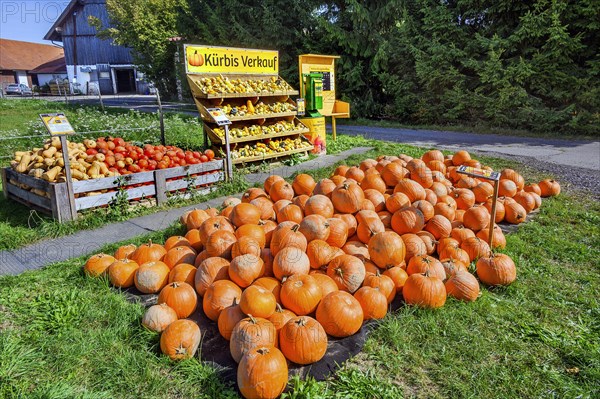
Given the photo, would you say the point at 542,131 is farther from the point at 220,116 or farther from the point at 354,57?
the point at 220,116

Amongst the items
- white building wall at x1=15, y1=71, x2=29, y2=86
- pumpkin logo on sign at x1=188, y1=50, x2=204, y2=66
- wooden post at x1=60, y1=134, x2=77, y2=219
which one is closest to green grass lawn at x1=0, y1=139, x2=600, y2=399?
wooden post at x1=60, y1=134, x2=77, y2=219

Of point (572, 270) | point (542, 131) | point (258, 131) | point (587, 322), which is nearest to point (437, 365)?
point (587, 322)

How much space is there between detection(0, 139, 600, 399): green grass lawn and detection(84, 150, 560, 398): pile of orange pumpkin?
0.17 metres

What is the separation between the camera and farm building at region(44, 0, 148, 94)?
4519 cm

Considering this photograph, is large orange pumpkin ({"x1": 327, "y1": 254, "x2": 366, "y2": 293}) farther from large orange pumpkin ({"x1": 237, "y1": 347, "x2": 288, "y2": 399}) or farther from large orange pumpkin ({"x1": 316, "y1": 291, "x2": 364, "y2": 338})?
large orange pumpkin ({"x1": 237, "y1": 347, "x2": 288, "y2": 399})

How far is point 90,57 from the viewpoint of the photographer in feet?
151

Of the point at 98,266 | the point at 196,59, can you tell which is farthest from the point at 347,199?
the point at 196,59

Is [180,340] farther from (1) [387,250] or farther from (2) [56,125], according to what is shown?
(2) [56,125]

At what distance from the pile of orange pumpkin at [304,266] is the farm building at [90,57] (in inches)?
1840

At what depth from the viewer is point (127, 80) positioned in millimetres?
47625

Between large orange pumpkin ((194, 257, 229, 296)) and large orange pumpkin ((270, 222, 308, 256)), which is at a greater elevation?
large orange pumpkin ((270, 222, 308, 256))

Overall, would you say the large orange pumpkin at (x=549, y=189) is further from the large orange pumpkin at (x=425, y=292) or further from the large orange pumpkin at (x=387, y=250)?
the large orange pumpkin at (x=425, y=292)

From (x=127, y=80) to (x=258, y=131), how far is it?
45.1 metres

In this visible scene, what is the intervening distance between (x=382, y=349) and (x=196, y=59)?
710 cm
